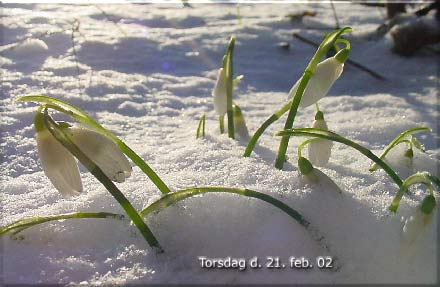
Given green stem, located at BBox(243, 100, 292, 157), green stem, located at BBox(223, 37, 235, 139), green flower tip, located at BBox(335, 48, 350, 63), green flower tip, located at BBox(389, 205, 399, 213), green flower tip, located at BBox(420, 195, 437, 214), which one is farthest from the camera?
green stem, located at BBox(223, 37, 235, 139)

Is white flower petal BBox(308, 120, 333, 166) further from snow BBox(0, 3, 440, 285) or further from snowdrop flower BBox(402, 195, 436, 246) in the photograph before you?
snowdrop flower BBox(402, 195, 436, 246)

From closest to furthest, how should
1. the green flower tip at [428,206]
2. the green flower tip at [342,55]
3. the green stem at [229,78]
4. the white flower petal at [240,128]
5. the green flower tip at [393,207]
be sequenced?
the green flower tip at [428,206], the green flower tip at [393,207], the green flower tip at [342,55], the green stem at [229,78], the white flower petal at [240,128]

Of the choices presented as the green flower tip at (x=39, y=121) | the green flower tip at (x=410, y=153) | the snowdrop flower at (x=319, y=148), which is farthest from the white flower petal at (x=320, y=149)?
the green flower tip at (x=39, y=121)

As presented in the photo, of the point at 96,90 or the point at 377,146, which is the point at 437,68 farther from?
the point at 96,90

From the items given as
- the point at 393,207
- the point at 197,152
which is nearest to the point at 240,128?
the point at 197,152

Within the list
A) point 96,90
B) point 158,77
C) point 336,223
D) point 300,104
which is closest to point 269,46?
point 158,77

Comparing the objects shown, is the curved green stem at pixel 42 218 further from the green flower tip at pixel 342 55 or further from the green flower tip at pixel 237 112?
the green flower tip at pixel 237 112

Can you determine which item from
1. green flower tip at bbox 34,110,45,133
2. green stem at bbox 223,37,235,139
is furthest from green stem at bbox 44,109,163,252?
green stem at bbox 223,37,235,139
